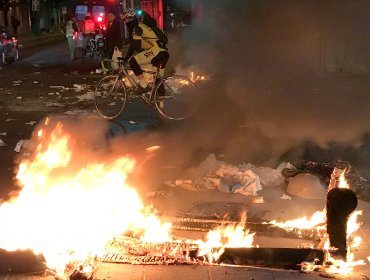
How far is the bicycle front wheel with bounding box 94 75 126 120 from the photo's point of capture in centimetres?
1038

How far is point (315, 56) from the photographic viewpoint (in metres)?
14.7

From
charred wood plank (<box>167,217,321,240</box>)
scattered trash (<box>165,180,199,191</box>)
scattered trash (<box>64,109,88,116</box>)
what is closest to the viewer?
charred wood plank (<box>167,217,321,240</box>)

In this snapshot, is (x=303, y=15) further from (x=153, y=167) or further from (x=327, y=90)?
(x=153, y=167)

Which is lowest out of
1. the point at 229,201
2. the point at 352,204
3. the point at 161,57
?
the point at 229,201

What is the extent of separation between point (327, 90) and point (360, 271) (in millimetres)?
9813

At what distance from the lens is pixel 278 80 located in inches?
575

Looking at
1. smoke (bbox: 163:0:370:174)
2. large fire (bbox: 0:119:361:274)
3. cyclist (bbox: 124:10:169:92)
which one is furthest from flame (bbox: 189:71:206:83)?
large fire (bbox: 0:119:361:274)

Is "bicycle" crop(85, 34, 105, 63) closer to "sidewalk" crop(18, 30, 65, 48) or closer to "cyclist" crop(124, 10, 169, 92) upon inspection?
"sidewalk" crop(18, 30, 65, 48)

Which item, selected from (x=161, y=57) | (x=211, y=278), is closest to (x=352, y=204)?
(x=211, y=278)

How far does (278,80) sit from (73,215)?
1056 centimetres

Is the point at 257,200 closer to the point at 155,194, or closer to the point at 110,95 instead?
the point at 155,194

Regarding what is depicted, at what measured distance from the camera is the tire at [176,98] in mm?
10305

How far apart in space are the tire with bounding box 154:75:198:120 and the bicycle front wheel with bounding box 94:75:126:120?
76cm

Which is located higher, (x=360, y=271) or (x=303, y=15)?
(x=303, y=15)
